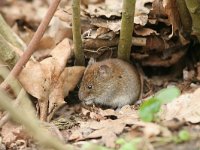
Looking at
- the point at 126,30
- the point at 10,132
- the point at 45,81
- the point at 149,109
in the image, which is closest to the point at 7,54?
the point at 45,81

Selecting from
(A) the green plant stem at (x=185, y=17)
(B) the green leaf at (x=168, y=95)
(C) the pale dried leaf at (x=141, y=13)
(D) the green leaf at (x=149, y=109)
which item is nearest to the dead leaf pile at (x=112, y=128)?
(D) the green leaf at (x=149, y=109)

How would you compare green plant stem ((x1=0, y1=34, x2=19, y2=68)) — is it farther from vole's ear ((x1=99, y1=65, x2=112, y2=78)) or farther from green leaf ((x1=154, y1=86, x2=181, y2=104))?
green leaf ((x1=154, y1=86, x2=181, y2=104))

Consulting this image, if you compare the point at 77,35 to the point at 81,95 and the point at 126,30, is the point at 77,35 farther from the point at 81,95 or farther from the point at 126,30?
the point at 81,95

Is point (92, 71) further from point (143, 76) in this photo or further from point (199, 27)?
point (199, 27)

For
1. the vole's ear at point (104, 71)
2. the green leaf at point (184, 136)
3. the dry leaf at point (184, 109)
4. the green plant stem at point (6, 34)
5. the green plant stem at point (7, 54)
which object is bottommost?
the green leaf at point (184, 136)

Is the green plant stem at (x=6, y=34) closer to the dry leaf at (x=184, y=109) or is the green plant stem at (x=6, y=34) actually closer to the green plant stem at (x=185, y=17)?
the green plant stem at (x=185, y=17)

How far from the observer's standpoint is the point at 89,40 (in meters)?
5.09

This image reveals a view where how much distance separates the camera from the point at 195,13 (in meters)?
4.43

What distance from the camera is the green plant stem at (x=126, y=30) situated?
436 centimetres

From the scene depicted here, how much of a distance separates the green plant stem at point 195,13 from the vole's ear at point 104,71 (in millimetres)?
1067

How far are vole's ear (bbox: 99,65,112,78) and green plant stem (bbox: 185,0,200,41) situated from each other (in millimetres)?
1067

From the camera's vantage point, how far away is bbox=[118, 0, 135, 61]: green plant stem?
436cm

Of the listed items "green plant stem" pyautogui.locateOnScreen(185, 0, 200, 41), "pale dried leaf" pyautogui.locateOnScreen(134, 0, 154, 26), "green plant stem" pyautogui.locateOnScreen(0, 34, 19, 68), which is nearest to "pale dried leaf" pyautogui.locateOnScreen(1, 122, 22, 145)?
"green plant stem" pyautogui.locateOnScreen(0, 34, 19, 68)

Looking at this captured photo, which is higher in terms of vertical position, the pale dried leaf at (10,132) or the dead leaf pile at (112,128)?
the dead leaf pile at (112,128)
